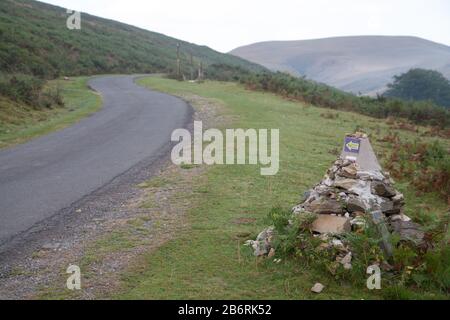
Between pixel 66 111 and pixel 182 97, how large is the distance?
7956mm

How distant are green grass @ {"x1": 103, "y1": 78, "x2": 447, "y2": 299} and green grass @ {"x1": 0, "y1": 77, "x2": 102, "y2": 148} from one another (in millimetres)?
8931

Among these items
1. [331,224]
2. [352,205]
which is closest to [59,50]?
[352,205]

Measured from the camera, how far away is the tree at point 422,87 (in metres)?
67.2

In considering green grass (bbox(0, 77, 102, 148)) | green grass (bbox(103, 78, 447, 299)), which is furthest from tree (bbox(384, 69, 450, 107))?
green grass (bbox(103, 78, 447, 299))

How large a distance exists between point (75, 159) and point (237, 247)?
7734 mm

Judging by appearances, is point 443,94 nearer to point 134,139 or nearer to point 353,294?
point 134,139

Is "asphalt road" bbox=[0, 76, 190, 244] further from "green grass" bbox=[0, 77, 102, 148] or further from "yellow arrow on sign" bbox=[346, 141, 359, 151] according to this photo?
"yellow arrow on sign" bbox=[346, 141, 359, 151]

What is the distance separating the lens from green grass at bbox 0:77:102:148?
16952 mm

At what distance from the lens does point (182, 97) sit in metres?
29.3

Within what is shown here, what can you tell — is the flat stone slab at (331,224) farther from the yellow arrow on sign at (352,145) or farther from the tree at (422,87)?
the tree at (422,87)

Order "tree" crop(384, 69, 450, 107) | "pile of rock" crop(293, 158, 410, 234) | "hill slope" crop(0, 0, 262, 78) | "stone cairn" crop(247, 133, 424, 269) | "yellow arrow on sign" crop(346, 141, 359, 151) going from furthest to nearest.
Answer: "tree" crop(384, 69, 450, 107) → "hill slope" crop(0, 0, 262, 78) → "yellow arrow on sign" crop(346, 141, 359, 151) → "pile of rock" crop(293, 158, 410, 234) → "stone cairn" crop(247, 133, 424, 269)

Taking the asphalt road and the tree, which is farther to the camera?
the tree

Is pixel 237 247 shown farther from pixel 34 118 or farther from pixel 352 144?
pixel 34 118

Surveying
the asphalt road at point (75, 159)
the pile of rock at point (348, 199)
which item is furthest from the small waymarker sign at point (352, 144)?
the asphalt road at point (75, 159)
